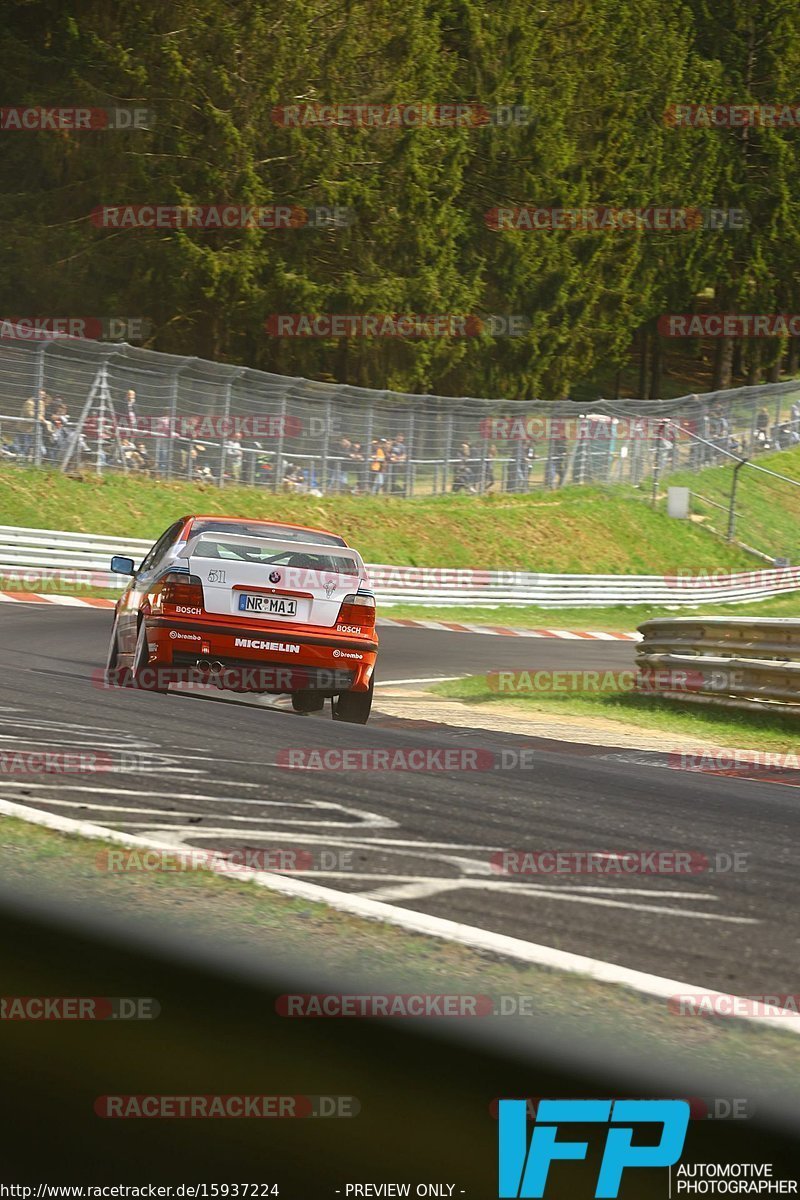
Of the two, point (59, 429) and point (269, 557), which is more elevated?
point (59, 429)

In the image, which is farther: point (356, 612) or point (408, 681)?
point (408, 681)

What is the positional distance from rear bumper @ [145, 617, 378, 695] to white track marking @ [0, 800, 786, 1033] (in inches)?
188

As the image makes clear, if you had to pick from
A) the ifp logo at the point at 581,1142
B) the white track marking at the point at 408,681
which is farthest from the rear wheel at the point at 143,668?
the ifp logo at the point at 581,1142

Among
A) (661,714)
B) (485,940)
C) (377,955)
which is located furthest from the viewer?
(661,714)

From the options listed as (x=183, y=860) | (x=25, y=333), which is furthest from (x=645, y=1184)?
(x=25, y=333)

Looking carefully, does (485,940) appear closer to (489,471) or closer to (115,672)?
(115,672)

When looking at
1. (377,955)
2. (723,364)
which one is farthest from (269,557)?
(723,364)

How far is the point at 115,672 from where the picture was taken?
1129 centimetres

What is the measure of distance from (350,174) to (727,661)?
25154 millimetres

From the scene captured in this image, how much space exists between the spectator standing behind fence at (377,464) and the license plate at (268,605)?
913 inches

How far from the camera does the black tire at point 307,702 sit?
11557 millimetres

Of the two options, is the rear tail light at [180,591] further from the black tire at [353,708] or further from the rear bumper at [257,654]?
the black tire at [353,708]

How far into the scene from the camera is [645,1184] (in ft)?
8.54

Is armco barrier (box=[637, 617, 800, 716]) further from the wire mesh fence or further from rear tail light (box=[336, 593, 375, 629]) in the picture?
the wire mesh fence
